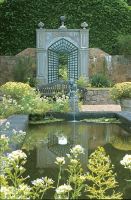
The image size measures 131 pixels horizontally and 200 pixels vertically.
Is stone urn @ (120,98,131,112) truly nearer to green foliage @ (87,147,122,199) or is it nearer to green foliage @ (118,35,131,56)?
green foliage @ (118,35,131,56)

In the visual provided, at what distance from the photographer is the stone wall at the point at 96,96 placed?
590 inches

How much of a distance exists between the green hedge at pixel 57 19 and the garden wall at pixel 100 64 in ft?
2.82

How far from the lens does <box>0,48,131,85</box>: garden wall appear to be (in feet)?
57.6

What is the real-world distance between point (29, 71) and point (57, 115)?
695cm

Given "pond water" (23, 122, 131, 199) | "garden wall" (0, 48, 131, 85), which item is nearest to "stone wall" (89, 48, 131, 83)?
"garden wall" (0, 48, 131, 85)

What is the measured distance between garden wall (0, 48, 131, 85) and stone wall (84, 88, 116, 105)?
8.26 feet

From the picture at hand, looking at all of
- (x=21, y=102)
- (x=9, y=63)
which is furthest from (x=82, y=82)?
(x=21, y=102)

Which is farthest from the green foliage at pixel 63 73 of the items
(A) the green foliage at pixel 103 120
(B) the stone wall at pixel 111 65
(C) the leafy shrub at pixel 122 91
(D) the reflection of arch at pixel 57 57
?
(A) the green foliage at pixel 103 120

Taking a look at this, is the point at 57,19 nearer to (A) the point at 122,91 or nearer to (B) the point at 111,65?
(B) the point at 111,65

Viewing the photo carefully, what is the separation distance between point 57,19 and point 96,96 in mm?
4909

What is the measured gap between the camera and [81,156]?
5777mm

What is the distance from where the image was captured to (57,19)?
18.6m

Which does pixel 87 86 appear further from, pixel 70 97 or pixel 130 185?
pixel 130 185

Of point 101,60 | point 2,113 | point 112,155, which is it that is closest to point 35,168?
point 112,155
